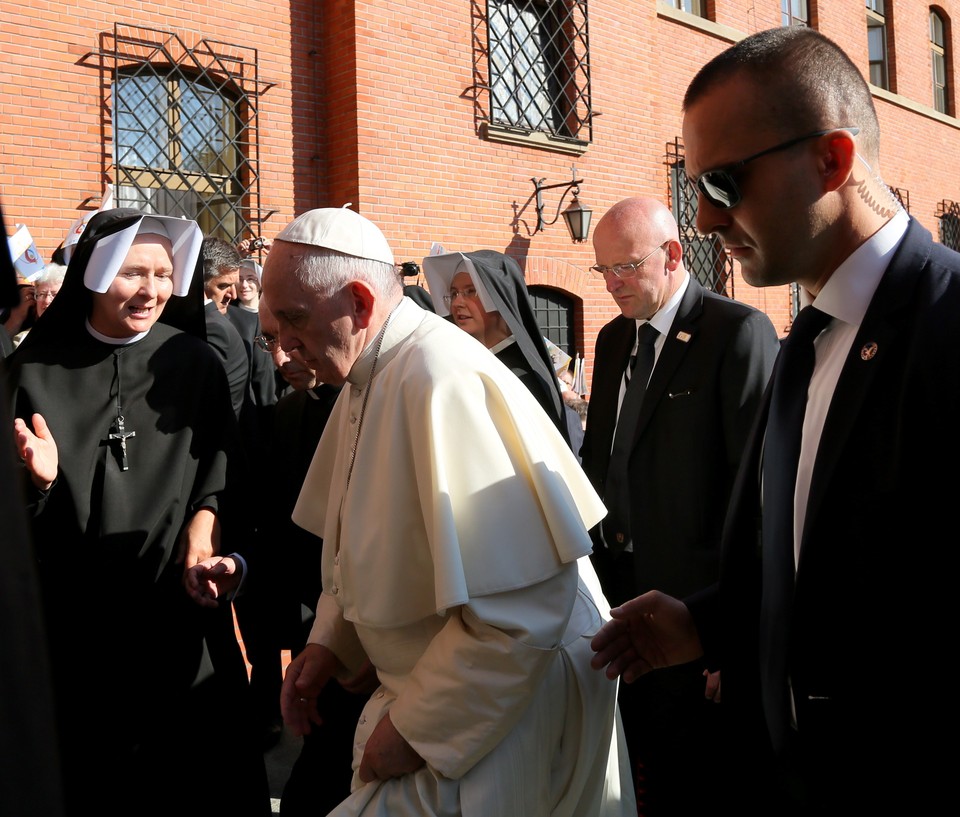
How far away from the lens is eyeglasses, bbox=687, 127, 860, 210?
1.78 metres

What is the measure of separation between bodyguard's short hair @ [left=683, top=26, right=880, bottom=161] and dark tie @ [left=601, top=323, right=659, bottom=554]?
227 cm

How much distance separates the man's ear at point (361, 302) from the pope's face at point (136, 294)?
3.97 feet

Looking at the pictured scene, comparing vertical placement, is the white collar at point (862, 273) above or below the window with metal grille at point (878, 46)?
below

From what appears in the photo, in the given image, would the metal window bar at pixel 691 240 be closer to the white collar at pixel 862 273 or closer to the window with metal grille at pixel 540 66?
the window with metal grille at pixel 540 66

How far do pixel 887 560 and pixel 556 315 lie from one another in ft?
34.6

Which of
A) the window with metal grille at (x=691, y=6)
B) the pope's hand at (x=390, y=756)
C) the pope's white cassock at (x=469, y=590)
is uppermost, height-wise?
the window with metal grille at (x=691, y=6)

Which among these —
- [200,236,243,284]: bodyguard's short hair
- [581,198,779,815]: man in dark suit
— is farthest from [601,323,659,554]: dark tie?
[200,236,243,284]: bodyguard's short hair

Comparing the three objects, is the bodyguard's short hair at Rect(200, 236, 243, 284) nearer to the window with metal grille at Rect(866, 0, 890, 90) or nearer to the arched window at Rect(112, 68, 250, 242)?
the arched window at Rect(112, 68, 250, 242)

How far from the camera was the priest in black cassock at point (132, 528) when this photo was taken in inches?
127

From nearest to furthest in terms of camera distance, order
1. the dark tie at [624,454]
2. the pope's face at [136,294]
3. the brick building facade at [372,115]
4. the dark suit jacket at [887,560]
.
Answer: the dark suit jacket at [887,560], the pope's face at [136,294], the dark tie at [624,454], the brick building facade at [372,115]

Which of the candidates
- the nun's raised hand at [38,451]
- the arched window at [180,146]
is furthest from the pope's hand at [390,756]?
the arched window at [180,146]

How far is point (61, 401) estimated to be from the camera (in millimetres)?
3361

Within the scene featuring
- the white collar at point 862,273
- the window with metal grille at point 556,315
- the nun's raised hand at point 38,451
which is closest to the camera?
the white collar at point 862,273

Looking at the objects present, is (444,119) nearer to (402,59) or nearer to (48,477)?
(402,59)
